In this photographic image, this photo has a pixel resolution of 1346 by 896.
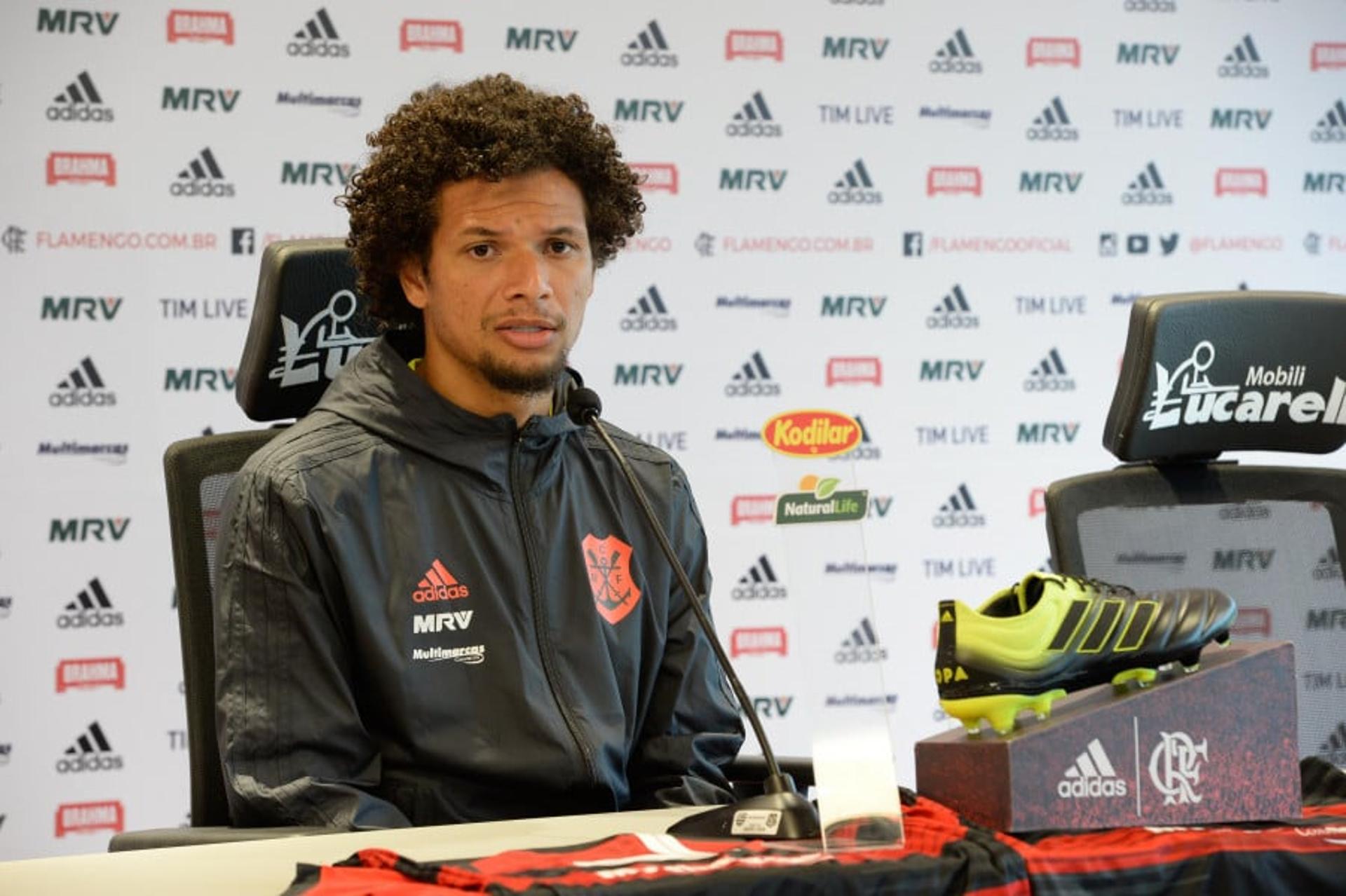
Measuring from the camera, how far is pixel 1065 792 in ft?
3.93

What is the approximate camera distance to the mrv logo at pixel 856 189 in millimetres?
4297

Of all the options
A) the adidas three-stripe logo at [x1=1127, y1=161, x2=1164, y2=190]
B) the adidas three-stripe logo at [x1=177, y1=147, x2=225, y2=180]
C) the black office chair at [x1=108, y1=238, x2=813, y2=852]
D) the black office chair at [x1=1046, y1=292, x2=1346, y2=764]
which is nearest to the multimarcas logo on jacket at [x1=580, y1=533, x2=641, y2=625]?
the black office chair at [x1=108, y1=238, x2=813, y2=852]

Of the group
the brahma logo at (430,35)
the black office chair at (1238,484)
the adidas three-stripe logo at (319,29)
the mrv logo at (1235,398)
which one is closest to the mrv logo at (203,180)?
the adidas three-stripe logo at (319,29)

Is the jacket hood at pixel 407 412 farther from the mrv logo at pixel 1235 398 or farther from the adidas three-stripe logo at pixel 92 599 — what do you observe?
the adidas three-stripe logo at pixel 92 599

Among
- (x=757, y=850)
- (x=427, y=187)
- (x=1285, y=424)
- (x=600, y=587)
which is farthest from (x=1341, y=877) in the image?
(x=427, y=187)

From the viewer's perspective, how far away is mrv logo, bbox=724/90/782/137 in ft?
13.9

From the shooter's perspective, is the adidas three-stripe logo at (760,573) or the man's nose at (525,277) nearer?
the man's nose at (525,277)

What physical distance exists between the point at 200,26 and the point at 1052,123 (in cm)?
219

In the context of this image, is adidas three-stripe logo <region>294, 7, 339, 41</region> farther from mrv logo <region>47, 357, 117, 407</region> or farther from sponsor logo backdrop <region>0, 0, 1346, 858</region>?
mrv logo <region>47, 357, 117, 407</region>

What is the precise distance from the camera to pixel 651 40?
418 centimetres

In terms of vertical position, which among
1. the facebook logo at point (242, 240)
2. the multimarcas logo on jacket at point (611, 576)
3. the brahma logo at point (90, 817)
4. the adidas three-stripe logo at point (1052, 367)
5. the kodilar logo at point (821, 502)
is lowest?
the brahma logo at point (90, 817)

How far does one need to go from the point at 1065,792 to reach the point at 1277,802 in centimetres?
20

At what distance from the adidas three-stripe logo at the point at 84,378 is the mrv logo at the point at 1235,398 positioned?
261 centimetres

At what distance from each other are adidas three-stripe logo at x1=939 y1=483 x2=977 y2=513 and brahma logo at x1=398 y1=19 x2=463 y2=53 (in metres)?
1.69
